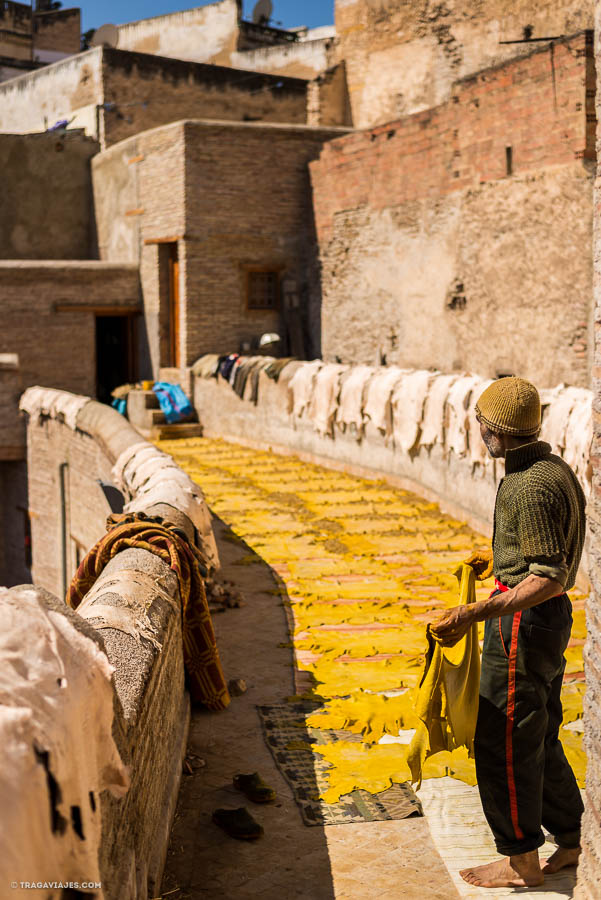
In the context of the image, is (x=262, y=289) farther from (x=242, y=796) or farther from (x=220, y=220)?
(x=242, y=796)

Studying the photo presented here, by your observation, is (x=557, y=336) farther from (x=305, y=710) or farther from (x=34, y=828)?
(x=34, y=828)

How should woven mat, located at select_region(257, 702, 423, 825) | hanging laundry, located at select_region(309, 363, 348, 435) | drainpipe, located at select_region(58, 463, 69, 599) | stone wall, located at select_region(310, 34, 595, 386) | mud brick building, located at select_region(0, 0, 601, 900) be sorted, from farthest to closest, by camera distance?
drainpipe, located at select_region(58, 463, 69, 599), mud brick building, located at select_region(0, 0, 601, 900), hanging laundry, located at select_region(309, 363, 348, 435), stone wall, located at select_region(310, 34, 595, 386), woven mat, located at select_region(257, 702, 423, 825)

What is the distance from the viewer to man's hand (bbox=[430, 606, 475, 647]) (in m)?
3.27

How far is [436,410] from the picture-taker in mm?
9914

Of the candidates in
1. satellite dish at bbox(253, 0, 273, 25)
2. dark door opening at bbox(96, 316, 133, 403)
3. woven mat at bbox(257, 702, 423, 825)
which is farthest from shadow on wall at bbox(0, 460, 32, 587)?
satellite dish at bbox(253, 0, 273, 25)

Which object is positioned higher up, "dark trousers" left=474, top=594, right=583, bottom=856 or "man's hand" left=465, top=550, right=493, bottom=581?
"man's hand" left=465, top=550, right=493, bottom=581

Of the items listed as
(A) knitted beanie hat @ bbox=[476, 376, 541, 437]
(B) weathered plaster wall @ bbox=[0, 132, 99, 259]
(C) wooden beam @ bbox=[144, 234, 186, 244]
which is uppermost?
(B) weathered plaster wall @ bbox=[0, 132, 99, 259]

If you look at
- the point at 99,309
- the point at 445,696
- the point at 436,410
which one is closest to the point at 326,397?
the point at 436,410

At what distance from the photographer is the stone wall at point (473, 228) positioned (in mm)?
12078

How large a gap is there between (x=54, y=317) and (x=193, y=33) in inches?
585

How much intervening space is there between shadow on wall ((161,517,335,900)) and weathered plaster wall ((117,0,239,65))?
2588cm

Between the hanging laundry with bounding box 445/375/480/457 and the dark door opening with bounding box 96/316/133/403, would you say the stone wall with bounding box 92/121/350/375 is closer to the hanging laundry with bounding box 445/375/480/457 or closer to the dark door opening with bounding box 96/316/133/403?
the dark door opening with bounding box 96/316/133/403

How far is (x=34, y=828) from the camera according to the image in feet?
6.82

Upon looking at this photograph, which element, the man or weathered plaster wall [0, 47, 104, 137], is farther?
weathered plaster wall [0, 47, 104, 137]
